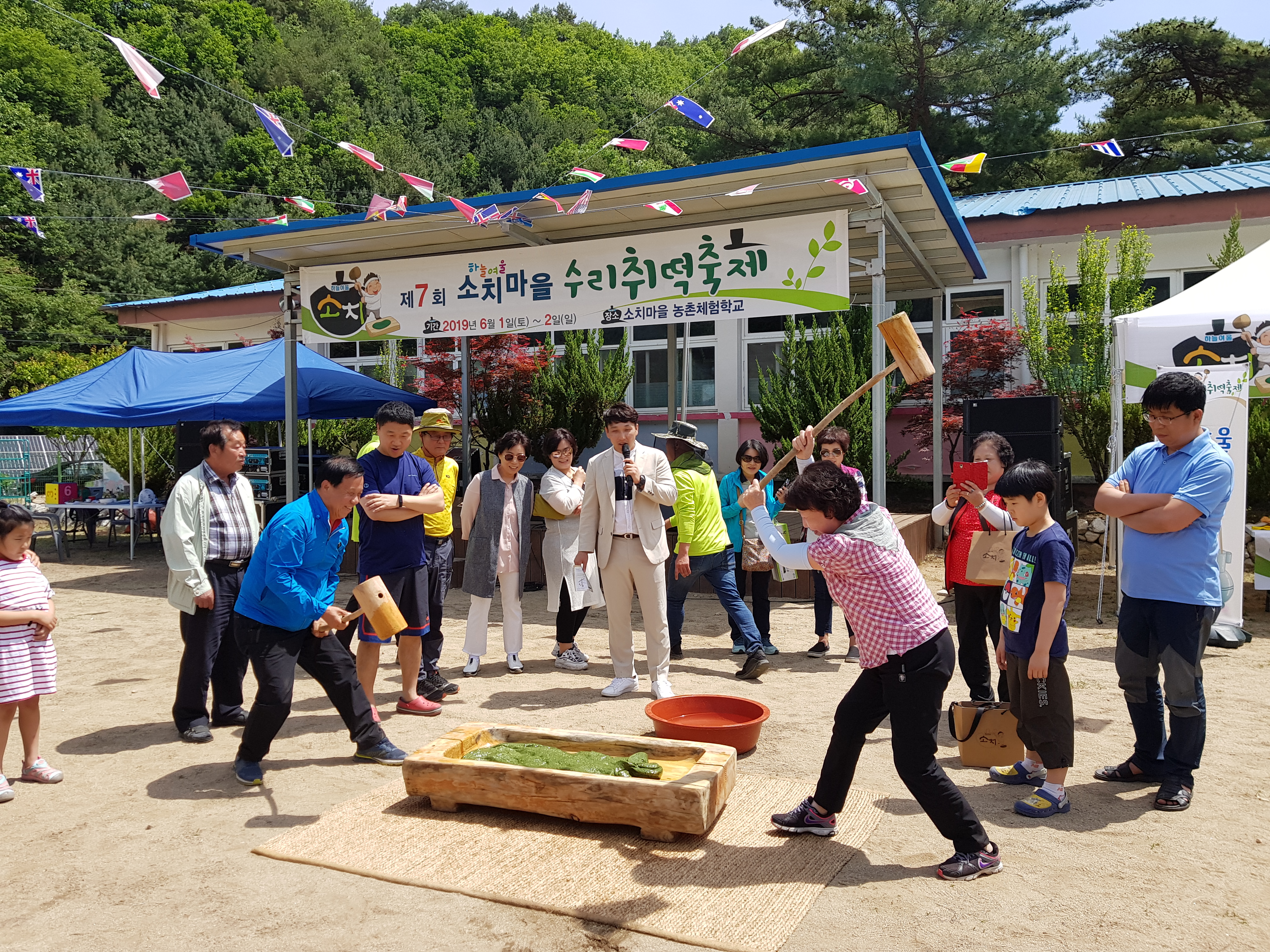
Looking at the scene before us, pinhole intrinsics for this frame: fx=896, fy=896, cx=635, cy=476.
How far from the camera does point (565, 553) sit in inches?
263

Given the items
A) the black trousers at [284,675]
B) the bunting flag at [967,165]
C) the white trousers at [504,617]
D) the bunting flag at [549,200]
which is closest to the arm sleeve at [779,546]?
the black trousers at [284,675]

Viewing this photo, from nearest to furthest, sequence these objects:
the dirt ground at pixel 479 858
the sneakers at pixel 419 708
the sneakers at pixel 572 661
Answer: the dirt ground at pixel 479 858
the sneakers at pixel 419 708
the sneakers at pixel 572 661

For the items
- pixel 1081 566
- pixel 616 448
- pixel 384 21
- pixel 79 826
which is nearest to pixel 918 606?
pixel 616 448

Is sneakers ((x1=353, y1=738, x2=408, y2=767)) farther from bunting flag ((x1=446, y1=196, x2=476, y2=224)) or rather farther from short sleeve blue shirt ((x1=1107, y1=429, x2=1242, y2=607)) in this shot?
bunting flag ((x1=446, y1=196, x2=476, y2=224))

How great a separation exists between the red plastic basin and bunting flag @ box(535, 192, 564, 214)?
17.2ft

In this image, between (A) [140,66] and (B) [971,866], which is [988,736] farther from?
(A) [140,66]

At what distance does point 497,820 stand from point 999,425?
738 centimetres

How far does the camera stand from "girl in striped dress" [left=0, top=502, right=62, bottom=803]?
4047 mm

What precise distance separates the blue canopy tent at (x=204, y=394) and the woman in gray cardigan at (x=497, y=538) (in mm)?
4943

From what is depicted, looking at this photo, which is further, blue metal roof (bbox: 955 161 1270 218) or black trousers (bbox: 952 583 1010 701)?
blue metal roof (bbox: 955 161 1270 218)

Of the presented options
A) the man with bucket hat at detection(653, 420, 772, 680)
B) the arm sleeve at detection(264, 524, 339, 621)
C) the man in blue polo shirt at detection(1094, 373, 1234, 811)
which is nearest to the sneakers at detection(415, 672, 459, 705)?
the man with bucket hat at detection(653, 420, 772, 680)

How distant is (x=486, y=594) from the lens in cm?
620

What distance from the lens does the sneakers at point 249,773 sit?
4207mm

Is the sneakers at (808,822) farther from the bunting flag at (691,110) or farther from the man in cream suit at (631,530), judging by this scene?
the bunting flag at (691,110)
